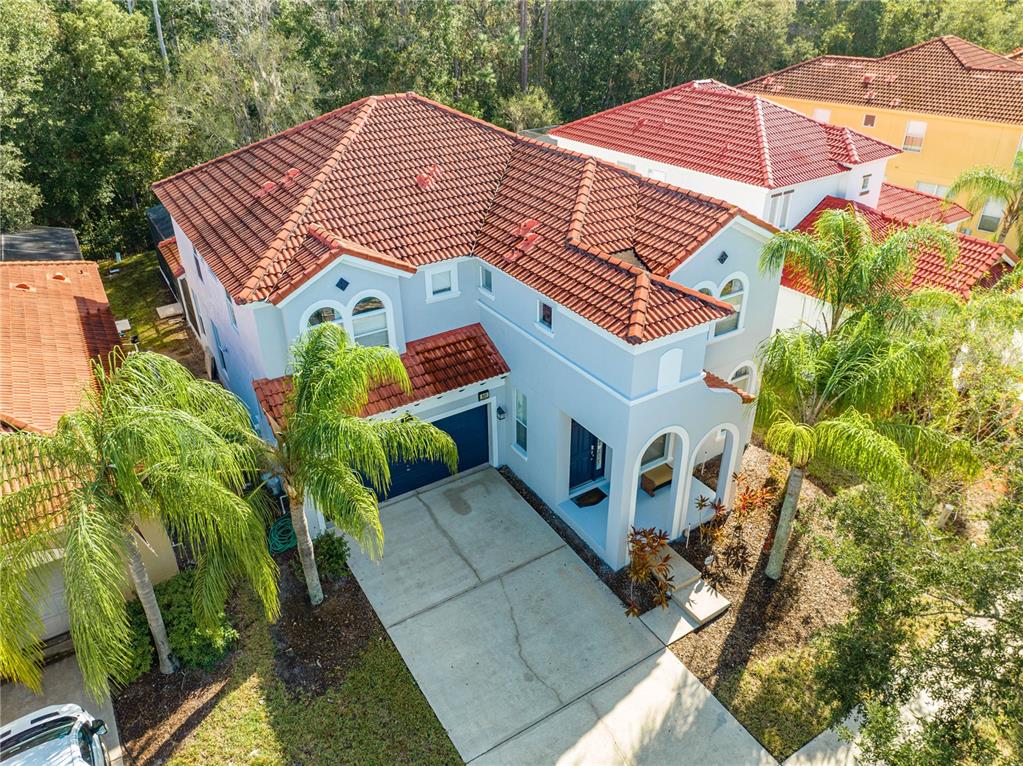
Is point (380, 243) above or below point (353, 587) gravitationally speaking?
above

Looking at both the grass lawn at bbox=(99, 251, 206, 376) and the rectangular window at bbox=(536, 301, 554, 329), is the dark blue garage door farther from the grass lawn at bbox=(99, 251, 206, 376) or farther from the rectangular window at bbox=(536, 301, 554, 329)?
the grass lawn at bbox=(99, 251, 206, 376)

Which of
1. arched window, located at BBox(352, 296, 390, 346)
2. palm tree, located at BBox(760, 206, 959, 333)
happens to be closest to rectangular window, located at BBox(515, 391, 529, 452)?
arched window, located at BBox(352, 296, 390, 346)

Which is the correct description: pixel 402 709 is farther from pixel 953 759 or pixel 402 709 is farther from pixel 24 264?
pixel 24 264

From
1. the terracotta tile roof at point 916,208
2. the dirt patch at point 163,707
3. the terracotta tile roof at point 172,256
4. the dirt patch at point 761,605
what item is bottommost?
the dirt patch at point 761,605

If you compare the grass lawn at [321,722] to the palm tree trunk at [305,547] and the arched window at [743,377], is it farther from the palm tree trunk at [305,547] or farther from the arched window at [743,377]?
the arched window at [743,377]

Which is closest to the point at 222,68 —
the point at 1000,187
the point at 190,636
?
the point at 190,636

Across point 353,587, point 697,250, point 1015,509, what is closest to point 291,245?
point 353,587

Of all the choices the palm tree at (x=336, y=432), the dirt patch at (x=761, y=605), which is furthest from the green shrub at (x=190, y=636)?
the dirt patch at (x=761, y=605)
